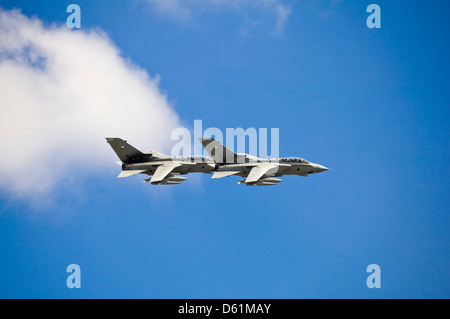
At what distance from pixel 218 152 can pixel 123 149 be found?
41.8ft

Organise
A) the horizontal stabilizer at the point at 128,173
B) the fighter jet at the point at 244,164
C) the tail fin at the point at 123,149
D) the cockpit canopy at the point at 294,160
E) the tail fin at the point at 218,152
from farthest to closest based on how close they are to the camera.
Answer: the cockpit canopy at the point at 294,160 → the tail fin at the point at 123,149 → the tail fin at the point at 218,152 → the horizontal stabilizer at the point at 128,173 → the fighter jet at the point at 244,164

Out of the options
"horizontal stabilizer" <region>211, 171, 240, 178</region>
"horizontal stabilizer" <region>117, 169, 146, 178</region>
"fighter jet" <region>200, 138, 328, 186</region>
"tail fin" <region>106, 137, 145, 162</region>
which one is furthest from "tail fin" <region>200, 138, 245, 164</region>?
"tail fin" <region>106, 137, 145, 162</region>

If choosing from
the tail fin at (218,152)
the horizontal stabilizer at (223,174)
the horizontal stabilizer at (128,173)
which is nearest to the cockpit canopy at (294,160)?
the tail fin at (218,152)

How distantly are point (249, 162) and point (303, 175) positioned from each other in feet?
27.1

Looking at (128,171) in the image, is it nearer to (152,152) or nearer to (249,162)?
(152,152)

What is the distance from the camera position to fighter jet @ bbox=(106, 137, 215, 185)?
109 meters

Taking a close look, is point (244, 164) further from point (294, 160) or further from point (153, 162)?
point (153, 162)

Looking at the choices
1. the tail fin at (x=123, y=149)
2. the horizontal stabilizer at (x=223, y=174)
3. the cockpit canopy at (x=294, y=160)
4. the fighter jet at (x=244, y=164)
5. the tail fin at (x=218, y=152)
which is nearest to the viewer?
the horizontal stabilizer at (x=223, y=174)

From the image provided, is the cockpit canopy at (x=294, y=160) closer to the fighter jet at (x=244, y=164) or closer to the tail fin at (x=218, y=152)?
the fighter jet at (x=244, y=164)

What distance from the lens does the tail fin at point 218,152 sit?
10844cm

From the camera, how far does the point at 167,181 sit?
107 m

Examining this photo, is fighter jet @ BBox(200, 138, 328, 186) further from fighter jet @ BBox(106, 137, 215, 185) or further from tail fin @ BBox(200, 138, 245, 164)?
fighter jet @ BBox(106, 137, 215, 185)
